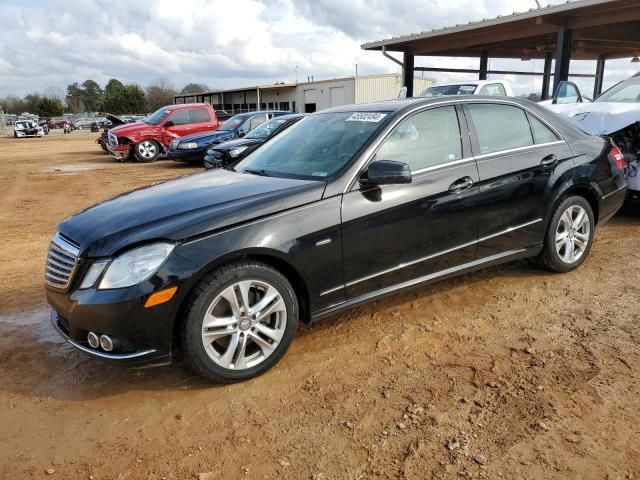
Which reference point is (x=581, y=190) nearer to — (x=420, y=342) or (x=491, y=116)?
(x=491, y=116)

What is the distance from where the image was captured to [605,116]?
6527 millimetres

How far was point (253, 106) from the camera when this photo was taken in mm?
49844

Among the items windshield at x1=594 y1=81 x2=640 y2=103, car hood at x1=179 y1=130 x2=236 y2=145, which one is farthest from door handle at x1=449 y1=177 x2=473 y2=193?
car hood at x1=179 y1=130 x2=236 y2=145

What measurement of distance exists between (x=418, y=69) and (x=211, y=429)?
19.9 meters

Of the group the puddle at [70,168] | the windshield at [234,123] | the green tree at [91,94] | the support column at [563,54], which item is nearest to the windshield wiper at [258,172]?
the windshield at [234,123]

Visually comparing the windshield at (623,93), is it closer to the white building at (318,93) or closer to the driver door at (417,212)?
the driver door at (417,212)

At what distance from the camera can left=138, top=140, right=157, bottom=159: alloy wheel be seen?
16422 mm

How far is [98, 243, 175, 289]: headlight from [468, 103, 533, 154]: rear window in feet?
8.30

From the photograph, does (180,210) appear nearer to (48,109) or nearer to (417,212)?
(417,212)

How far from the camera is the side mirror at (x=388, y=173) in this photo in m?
3.26

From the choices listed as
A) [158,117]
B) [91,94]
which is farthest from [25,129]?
[91,94]

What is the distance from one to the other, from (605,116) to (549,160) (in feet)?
9.52

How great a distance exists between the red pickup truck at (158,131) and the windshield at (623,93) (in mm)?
11953

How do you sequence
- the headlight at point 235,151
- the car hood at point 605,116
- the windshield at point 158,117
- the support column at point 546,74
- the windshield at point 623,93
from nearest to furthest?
the car hood at point 605,116 < the windshield at point 623,93 < the headlight at point 235,151 < the windshield at point 158,117 < the support column at point 546,74
